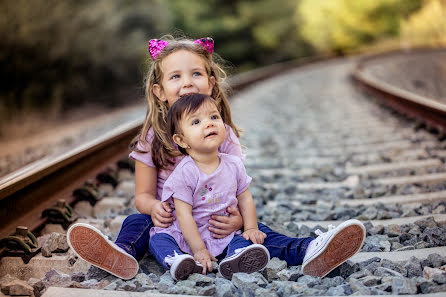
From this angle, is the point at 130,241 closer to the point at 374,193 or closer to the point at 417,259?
the point at 417,259

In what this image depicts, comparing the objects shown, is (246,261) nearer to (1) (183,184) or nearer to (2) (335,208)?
(1) (183,184)

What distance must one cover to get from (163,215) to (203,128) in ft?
1.57

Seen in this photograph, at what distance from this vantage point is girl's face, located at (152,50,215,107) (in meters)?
2.53

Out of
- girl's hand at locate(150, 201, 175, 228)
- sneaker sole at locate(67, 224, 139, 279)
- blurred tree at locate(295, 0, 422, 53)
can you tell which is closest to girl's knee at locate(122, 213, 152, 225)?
girl's hand at locate(150, 201, 175, 228)

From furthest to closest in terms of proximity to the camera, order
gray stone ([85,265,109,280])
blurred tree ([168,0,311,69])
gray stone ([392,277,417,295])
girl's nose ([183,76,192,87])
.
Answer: blurred tree ([168,0,311,69]), girl's nose ([183,76,192,87]), gray stone ([85,265,109,280]), gray stone ([392,277,417,295])

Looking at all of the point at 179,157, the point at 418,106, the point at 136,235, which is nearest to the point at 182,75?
the point at 179,157

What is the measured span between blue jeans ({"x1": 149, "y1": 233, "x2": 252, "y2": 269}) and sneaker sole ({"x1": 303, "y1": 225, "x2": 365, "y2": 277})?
1.06ft

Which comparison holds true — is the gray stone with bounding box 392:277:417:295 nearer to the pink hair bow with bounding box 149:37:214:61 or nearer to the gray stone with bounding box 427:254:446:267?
the gray stone with bounding box 427:254:446:267

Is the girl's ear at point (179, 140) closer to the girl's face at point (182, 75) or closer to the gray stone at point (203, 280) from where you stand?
the girl's face at point (182, 75)

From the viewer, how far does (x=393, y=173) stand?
12.3ft

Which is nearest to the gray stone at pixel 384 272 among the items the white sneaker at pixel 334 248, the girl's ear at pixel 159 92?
the white sneaker at pixel 334 248

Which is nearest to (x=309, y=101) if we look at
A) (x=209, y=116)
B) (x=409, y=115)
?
(x=409, y=115)

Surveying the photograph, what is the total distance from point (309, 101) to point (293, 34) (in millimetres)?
25454

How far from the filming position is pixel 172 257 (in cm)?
→ 214
